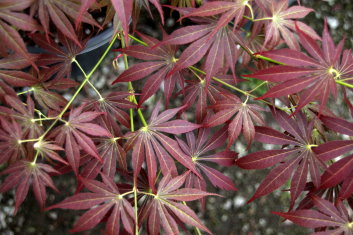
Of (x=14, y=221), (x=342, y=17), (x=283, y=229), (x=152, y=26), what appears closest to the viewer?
(x=14, y=221)

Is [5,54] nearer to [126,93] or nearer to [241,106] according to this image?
[126,93]

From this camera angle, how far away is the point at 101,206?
71cm

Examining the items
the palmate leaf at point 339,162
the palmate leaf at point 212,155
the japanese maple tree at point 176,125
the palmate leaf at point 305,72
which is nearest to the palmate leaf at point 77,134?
the japanese maple tree at point 176,125

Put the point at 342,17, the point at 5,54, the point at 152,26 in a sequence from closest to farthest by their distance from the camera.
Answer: the point at 5,54 → the point at 152,26 → the point at 342,17

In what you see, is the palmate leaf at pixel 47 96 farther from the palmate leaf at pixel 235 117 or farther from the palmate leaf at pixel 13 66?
the palmate leaf at pixel 235 117

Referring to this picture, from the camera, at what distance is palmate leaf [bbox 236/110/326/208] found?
2.52ft

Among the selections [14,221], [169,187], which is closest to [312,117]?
[169,187]

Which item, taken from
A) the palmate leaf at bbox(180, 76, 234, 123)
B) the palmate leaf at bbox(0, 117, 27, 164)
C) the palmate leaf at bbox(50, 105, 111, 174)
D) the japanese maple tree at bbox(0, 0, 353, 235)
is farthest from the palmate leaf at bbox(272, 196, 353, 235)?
the palmate leaf at bbox(0, 117, 27, 164)

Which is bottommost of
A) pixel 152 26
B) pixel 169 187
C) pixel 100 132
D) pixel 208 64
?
pixel 152 26

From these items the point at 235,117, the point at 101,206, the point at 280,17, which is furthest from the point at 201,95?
the point at 101,206

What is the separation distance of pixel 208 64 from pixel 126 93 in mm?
225

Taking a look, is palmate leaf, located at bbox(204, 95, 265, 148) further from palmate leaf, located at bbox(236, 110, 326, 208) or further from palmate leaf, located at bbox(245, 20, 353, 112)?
palmate leaf, located at bbox(245, 20, 353, 112)

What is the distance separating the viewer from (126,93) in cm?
85

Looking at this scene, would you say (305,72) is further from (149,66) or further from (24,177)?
(24,177)
